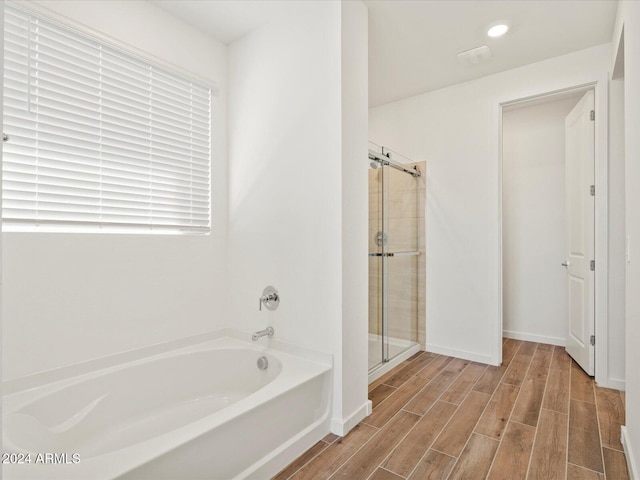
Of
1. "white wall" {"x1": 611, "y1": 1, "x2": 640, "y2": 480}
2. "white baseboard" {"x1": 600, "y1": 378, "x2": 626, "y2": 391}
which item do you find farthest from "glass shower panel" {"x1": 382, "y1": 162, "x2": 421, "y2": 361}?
"white wall" {"x1": 611, "y1": 1, "x2": 640, "y2": 480}

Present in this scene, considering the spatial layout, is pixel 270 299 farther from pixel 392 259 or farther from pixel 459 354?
pixel 459 354

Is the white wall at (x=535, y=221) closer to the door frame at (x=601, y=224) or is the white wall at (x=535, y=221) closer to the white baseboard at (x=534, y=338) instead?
the white baseboard at (x=534, y=338)

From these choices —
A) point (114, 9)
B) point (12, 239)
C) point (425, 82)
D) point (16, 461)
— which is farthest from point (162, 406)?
point (425, 82)

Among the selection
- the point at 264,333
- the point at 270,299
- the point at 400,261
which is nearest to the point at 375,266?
the point at 400,261

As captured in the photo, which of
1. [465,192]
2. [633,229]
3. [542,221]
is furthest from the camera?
[542,221]

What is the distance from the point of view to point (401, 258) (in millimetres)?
3367

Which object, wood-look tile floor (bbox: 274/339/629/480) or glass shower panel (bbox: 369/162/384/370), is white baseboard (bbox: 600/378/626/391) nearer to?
wood-look tile floor (bbox: 274/339/629/480)

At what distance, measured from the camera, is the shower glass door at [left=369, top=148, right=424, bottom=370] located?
116 inches

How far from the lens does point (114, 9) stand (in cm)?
218

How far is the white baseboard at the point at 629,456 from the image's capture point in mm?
1619

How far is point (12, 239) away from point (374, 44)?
8.62 feet

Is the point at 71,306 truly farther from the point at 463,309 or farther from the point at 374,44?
the point at 463,309

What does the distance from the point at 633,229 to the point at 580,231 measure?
155 cm

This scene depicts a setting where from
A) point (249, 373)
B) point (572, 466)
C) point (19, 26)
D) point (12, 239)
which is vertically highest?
point (19, 26)
